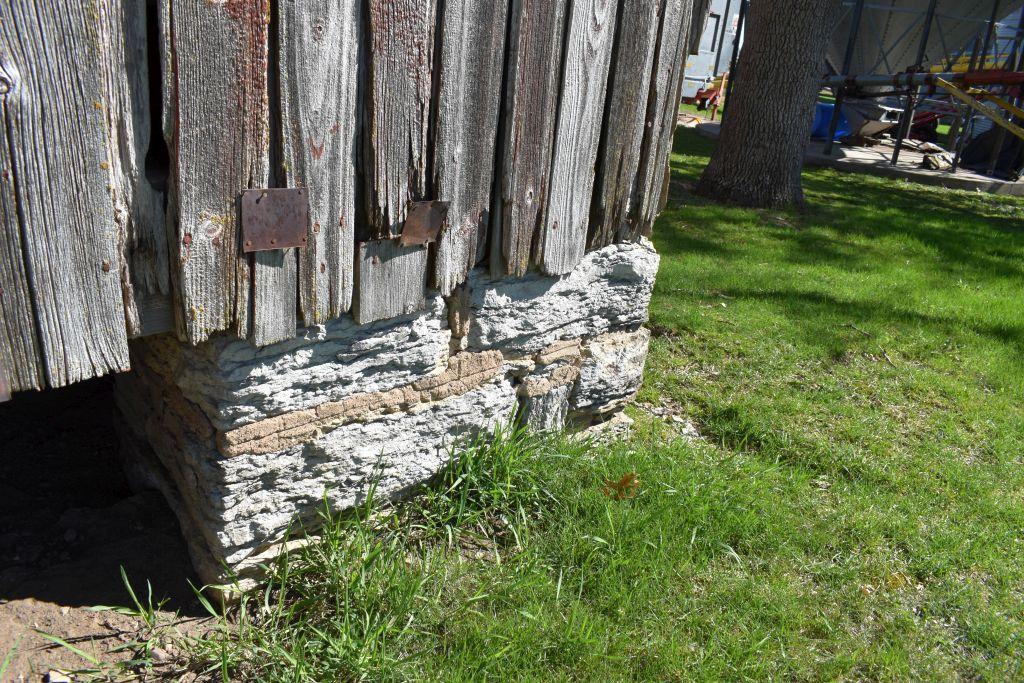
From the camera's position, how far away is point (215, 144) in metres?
2.16

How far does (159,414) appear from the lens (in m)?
2.89

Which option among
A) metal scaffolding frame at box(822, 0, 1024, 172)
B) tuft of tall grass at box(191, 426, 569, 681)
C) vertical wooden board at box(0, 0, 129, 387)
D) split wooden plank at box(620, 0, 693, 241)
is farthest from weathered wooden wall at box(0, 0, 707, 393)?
metal scaffolding frame at box(822, 0, 1024, 172)

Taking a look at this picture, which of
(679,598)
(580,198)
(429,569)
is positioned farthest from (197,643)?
(580,198)

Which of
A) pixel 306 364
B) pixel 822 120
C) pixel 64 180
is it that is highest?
pixel 64 180

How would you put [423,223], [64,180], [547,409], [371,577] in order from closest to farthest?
[64,180] < [371,577] < [423,223] < [547,409]

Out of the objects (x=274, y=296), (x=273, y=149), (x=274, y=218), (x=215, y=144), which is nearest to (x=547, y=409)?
(x=274, y=296)

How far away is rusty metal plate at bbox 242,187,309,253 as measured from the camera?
2.28m

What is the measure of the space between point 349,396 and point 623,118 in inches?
62.7

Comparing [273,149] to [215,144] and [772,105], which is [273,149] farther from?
[772,105]

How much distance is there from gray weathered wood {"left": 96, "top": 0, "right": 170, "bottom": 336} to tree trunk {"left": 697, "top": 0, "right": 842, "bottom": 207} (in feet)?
22.7

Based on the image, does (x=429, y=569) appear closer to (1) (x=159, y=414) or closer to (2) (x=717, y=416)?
(1) (x=159, y=414)

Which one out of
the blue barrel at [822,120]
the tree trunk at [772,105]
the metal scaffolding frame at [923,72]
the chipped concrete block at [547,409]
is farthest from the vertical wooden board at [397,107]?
the blue barrel at [822,120]

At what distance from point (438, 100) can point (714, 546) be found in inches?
77.6

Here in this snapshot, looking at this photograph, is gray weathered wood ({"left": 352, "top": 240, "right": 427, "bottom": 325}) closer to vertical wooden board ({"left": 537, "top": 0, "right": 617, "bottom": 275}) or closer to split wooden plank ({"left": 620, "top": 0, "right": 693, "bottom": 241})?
vertical wooden board ({"left": 537, "top": 0, "right": 617, "bottom": 275})
